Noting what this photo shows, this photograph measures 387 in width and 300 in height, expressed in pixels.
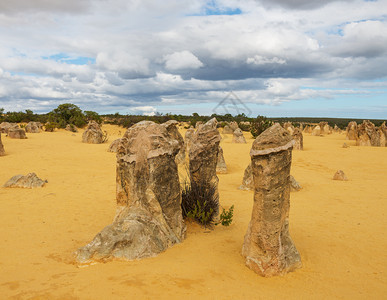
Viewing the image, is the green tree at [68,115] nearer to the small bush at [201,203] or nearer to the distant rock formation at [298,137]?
the distant rock formation at [298,137]

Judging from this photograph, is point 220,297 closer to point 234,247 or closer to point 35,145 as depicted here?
point 234,247

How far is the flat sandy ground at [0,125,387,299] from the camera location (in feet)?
12.8

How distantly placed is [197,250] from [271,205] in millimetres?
1622

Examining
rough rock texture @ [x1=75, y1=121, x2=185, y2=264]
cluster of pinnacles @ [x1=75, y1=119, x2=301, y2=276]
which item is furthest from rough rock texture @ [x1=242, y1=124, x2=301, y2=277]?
rough rock texture @ [x1=75, y1=121, x2=185, y2=264]

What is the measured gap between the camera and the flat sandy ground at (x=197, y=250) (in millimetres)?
3916

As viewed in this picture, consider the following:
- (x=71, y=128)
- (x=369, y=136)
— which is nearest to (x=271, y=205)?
(x=369, y=136)

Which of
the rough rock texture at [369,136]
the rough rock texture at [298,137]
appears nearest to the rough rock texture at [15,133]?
the rough rock texture at [298,137]

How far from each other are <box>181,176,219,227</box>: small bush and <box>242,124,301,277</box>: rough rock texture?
6.60 feet

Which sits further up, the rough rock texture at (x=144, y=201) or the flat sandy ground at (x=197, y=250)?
the rough rock texture at (x=144, y=201)

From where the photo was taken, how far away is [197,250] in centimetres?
524

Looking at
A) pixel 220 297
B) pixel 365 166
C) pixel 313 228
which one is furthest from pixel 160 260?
pixel 365 166

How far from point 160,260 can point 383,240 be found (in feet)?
14.5

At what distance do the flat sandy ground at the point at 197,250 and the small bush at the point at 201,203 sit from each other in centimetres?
26

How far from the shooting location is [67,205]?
8148mm
